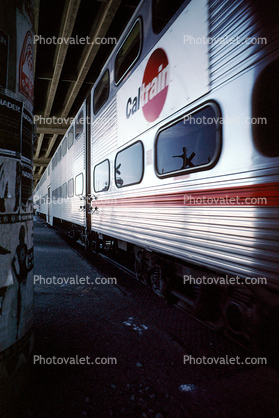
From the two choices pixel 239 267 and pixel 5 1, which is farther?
pixel 239 267

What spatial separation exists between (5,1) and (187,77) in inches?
64.3

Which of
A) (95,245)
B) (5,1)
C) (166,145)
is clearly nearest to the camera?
(5,1)

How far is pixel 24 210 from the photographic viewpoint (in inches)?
80.2

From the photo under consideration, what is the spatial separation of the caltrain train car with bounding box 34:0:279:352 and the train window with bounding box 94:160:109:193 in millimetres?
908

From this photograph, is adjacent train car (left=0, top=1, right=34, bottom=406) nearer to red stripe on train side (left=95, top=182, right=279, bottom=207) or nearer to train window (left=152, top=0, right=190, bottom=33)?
red stripe on train side (left=95, top=182, right=279, bottom=207)

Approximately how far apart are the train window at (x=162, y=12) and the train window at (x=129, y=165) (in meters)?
1.39

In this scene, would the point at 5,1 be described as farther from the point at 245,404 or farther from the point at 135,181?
the point at 245,404

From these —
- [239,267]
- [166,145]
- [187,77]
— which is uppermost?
[187,77]

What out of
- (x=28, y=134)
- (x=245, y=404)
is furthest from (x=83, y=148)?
(x=245, y=404)

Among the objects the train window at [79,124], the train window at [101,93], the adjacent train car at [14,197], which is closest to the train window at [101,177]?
the train window at [101,93]

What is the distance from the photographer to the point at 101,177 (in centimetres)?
585

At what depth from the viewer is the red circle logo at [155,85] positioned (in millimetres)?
3164

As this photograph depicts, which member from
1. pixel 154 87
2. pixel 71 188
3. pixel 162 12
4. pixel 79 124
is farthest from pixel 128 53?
pixel 71 188

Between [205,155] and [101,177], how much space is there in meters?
3.59
